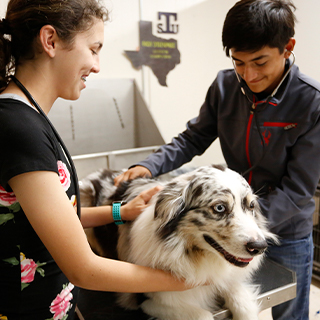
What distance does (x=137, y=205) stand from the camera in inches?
52.8

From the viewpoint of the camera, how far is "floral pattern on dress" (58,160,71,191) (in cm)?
84

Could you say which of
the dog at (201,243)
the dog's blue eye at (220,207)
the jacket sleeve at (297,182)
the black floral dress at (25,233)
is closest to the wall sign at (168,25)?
the jacket sleeve at (297,182)

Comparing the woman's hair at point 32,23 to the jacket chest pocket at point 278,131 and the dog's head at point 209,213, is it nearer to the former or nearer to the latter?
the dog's head at point 209,213

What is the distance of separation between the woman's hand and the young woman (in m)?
0.39

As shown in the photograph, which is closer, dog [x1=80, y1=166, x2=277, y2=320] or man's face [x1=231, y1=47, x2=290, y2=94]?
dog [x1=80, y1=166, x2=277, y2=320]

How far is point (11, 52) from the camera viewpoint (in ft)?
2.88

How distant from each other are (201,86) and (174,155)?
2417 mm

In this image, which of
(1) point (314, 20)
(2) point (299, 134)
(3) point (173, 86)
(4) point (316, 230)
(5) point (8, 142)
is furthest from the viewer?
(3) point (173, 86)

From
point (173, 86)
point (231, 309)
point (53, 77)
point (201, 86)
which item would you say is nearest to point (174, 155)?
point (231, 309)

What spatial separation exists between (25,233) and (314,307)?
8.38ft

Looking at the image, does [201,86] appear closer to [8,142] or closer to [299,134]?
[299,134]

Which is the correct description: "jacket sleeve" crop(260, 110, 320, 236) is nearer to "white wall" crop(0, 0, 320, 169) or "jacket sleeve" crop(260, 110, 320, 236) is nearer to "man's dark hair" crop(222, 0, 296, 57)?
"man's dark hair" crop(222, 0, 296, 57)

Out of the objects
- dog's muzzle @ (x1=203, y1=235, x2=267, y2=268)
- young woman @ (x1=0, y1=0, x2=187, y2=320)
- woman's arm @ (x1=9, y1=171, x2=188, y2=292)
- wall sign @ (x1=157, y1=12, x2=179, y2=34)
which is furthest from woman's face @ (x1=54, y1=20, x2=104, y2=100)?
wall sign @ (x1=157, y1=12, x2=179, y2=34)

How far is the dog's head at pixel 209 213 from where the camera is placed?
1104 millimetres
